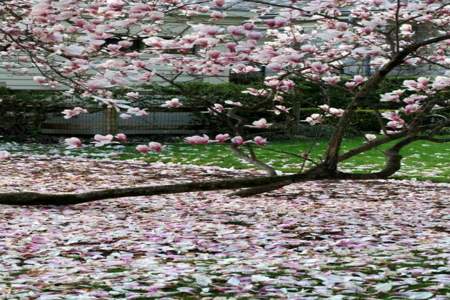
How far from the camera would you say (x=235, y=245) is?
6051 mm

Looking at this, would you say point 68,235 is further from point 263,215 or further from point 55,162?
point 55,162

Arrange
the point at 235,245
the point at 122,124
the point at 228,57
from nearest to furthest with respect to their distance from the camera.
→ the point at 235,245
the point at 228,57
the point at 122,124

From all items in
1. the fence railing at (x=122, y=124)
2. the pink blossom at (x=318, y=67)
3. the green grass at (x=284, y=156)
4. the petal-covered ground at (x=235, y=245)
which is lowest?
the petal-covered ground at (x=235, y=245)

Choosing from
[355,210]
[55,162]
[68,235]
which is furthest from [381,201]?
[55,162]

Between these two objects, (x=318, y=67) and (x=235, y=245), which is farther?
(x=318, y=67)

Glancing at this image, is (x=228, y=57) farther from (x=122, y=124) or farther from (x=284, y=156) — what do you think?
(x=122, y=124)

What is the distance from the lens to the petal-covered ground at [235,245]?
4.43m

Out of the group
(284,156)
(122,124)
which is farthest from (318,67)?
(122,124)

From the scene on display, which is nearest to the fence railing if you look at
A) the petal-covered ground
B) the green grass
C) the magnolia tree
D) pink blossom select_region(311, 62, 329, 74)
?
the green grass

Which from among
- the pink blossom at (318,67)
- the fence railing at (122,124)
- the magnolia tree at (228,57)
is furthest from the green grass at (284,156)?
the pink blossom at (318,67)

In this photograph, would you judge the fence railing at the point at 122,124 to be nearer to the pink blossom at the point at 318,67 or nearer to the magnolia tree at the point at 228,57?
the magnolia tree at the point at 228,57

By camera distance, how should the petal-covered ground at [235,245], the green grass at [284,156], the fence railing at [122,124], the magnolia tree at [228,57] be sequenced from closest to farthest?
the petal-covered ground at [235,245] → the magnolia tree at [228,57] → the green grass at [284,156] → the fence railing at [122,124]

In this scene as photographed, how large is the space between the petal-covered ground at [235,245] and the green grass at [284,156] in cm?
209

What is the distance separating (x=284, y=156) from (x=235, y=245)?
26.9ft
